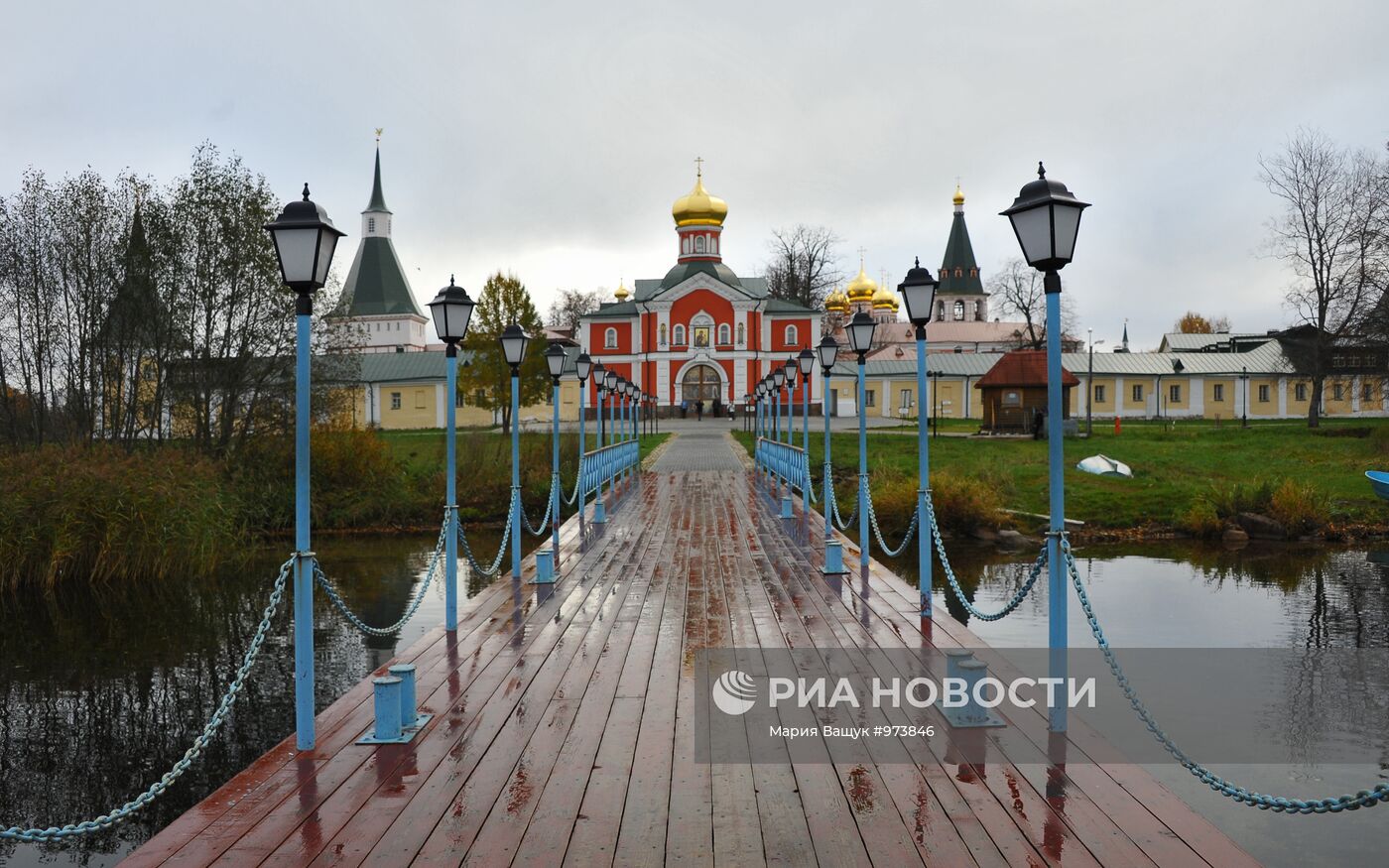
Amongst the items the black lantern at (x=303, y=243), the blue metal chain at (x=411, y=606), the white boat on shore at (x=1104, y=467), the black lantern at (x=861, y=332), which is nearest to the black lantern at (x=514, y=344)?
the blue metal chain at (x=411, y=606)

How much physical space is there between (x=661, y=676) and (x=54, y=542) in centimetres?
1130

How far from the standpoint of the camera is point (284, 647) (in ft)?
36.1

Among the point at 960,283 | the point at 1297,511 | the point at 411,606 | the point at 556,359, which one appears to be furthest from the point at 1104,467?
the point at 960,283

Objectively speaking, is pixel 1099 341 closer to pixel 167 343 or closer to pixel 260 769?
pixel 167 343

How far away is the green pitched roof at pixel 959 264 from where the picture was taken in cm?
8538

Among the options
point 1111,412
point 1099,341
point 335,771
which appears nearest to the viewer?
point 335,771

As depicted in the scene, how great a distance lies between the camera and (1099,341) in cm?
5150

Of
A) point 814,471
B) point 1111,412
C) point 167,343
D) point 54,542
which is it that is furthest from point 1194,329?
point 54,542

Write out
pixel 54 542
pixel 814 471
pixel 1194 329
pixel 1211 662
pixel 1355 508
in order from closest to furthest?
1. pixel 1211 662
2. pixel 54 542
3. pixel 1355 508
4. pixel 814 471
5. pixel 1194 329

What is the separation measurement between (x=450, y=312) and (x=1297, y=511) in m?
17.1

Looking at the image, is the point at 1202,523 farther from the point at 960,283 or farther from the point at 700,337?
the point at 960,283

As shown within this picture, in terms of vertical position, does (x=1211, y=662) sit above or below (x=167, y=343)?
below

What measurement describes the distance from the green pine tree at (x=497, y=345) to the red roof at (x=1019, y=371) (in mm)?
18312

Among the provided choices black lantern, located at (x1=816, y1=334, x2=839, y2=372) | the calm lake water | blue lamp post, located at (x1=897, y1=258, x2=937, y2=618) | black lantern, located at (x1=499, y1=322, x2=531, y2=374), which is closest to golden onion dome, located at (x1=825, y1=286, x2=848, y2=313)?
the calm lake water
